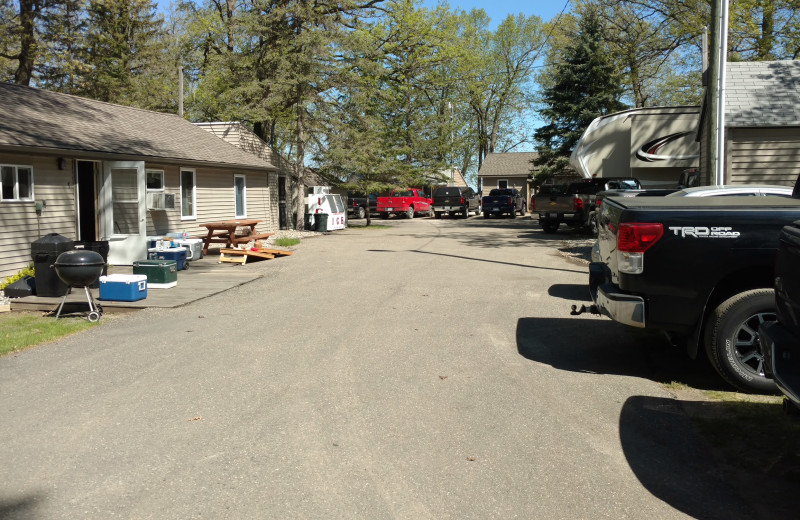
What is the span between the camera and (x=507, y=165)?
54.8 metres

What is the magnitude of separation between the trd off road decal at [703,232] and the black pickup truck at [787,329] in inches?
63.8

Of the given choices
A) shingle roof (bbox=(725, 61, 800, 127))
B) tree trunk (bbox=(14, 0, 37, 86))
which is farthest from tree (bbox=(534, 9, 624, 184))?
tree trunk (bbox=(14, 0, 37, 86))

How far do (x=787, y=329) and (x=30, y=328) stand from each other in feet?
28.8

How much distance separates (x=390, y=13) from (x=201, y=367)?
84.8 ft

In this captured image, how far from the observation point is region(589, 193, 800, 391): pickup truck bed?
557 cm

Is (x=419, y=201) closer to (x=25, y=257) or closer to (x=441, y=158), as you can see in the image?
(x=441, y=158)

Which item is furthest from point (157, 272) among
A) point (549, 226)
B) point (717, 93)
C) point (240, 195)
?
point (549, 226)

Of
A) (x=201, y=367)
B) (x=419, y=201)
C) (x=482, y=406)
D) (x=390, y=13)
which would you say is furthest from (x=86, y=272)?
(x=419, y=201)

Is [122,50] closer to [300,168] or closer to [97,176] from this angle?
[300,168]

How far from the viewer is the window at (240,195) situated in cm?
2342

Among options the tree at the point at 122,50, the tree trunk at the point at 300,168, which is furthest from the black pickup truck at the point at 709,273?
the tree at the point at 122,50

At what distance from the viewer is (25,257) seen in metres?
13.3

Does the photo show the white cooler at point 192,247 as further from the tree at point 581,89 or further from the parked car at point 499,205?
the parked car at point 499,205

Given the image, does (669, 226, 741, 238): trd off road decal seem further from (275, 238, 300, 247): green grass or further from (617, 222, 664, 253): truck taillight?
(275, 238, 300, 247): green grass
